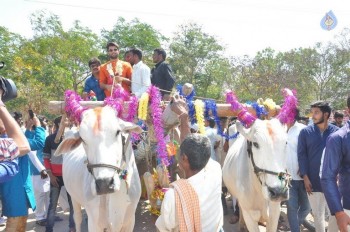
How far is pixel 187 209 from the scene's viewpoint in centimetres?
234

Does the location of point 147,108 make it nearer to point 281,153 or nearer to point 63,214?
point 281,153

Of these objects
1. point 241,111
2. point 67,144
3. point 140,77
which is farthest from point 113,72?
point 241,111

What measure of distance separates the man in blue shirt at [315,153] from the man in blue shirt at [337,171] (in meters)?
1.45

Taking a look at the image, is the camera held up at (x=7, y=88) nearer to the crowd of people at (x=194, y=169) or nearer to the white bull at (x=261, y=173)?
the crowd of people at (x=194, y=169)

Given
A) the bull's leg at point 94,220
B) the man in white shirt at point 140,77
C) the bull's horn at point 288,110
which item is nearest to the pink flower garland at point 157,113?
the bull's leg at point 94,220

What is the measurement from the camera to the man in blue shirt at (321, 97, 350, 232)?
118 inches

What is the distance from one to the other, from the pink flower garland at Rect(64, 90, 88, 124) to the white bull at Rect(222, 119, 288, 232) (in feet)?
6.15

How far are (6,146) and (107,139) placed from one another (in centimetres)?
143

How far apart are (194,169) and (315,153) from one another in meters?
2.81

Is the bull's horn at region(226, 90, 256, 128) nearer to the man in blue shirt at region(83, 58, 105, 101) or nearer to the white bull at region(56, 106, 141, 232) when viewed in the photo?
the white bull at region(56, 106, 141, 232)

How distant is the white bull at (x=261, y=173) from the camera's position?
3.86 meters

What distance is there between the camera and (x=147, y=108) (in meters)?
4.52

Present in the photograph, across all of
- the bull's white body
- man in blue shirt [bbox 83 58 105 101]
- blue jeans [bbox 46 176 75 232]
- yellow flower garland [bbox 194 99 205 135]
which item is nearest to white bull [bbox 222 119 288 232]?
yellow flower garland [bbox 194 99 205 135]

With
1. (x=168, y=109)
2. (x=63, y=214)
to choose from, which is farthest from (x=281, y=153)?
(x=63, y=214)
